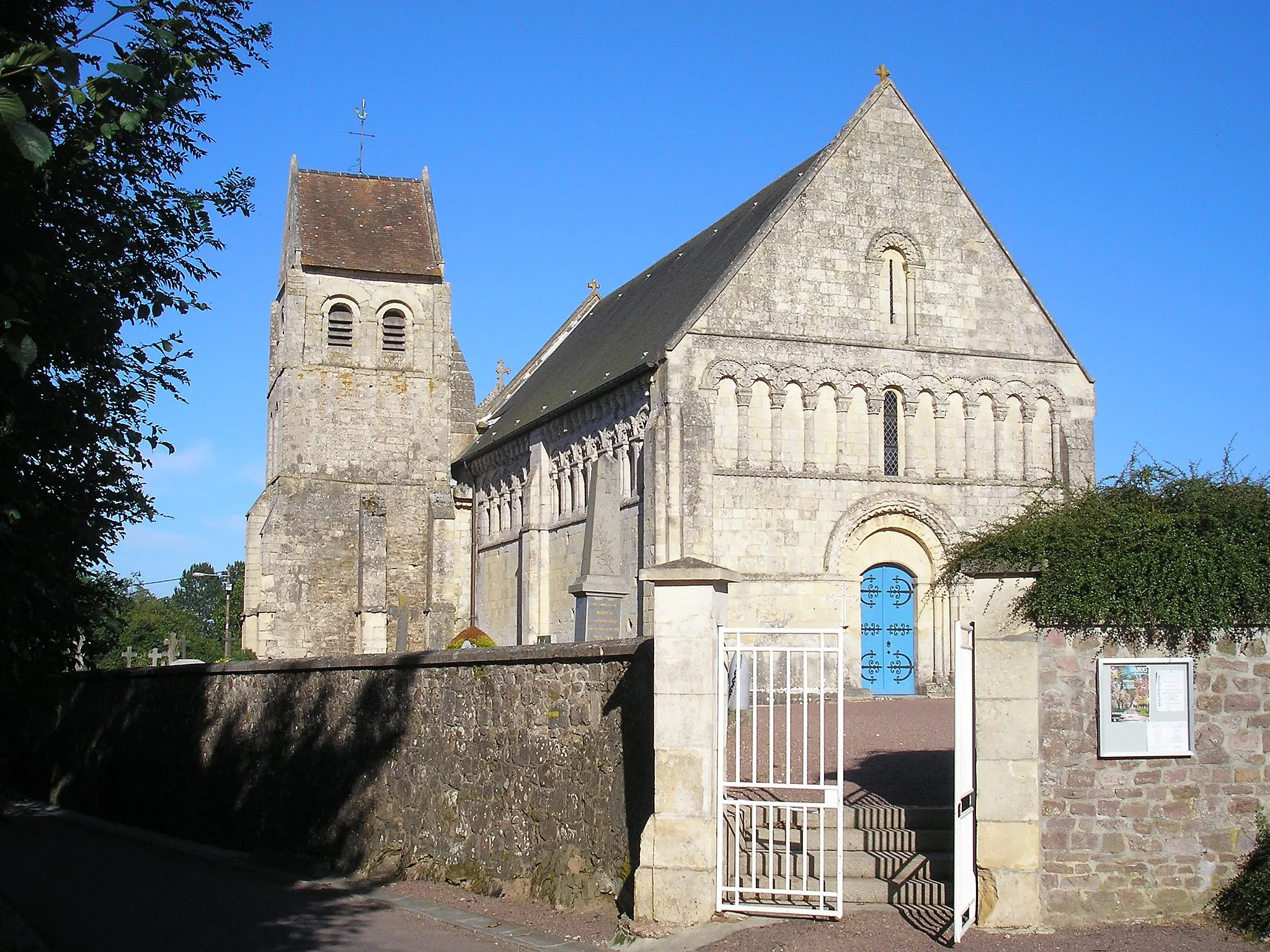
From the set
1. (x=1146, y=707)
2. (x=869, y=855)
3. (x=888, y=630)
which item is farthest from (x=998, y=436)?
(x=1146, y=707)

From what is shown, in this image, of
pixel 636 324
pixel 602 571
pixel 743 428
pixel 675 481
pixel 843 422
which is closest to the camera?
pixel 602 571

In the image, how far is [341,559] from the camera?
120ft

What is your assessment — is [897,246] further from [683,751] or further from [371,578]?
[371,578]

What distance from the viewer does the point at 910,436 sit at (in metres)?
24.9

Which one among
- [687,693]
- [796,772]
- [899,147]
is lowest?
[796,772]

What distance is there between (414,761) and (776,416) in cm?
1192

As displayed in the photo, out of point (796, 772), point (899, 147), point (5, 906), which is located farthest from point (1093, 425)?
point (5, 906)

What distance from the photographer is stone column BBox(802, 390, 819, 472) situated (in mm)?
24281

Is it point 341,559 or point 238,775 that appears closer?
point 238,775

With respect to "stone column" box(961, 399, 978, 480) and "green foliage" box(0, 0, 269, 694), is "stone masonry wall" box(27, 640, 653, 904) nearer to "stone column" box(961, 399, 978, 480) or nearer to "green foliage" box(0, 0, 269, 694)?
"green foliage" box(0, 0, 269, 694)

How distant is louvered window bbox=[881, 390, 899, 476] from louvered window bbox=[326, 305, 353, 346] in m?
18.3

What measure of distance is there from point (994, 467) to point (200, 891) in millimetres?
16835

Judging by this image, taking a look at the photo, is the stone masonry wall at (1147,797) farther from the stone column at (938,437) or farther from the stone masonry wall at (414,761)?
the stone column at (938,437)

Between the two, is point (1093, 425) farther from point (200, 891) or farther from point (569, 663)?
point (200, 891)
